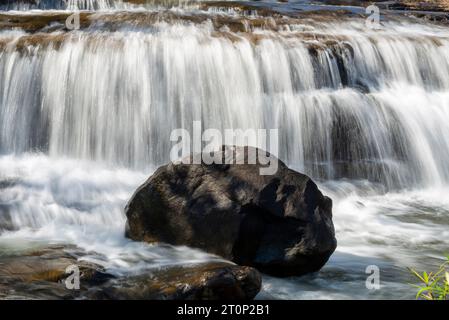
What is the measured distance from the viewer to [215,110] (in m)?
11.3

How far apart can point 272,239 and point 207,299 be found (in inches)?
61.2

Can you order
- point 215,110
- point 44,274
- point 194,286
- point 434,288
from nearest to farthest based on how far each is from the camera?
1. point 434,288
2. point 194,286
3. point 44,274
4. point 215,110

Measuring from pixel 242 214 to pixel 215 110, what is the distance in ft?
14.7

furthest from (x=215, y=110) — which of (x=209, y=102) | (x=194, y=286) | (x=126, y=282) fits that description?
(x=194, y=286)

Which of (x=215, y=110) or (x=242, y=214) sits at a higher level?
(x=215, y=110)

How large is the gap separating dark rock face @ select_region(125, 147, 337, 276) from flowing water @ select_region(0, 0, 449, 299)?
1.29 m

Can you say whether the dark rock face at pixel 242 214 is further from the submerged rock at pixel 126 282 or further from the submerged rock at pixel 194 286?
the submerged rock at pixel 194 286

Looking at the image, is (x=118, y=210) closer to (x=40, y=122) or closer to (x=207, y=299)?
(x=40, y=122)

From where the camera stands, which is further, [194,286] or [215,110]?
[215,110]

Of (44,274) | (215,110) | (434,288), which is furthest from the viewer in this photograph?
(215,110)

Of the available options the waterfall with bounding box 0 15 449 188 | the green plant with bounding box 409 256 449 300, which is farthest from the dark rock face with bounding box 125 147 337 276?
the waterfall with bounding box 0 15 449 188

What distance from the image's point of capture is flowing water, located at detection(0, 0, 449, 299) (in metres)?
9.60

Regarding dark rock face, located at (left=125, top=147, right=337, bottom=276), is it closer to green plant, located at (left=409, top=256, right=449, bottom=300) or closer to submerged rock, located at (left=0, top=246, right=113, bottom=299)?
submerged rock, located at (left=0, top=246, right=113, bottom=299)

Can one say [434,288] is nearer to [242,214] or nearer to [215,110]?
[242,214]
